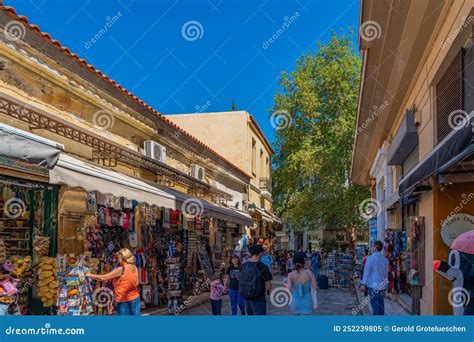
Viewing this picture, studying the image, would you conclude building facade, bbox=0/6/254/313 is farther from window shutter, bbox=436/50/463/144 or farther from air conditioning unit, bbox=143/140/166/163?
window shutter, bbox=436/50/463/144

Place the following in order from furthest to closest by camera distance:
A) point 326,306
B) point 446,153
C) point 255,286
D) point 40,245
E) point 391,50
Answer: point 326,306 → point 391,50 → point 40,245 → point 255,286 → point 446,153

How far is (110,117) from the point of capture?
38.2 feet

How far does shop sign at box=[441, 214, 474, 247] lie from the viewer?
804 cm

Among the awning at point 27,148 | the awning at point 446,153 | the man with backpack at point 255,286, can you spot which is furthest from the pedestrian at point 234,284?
the awning at point 27,148

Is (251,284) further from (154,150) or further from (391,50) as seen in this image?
(154,150)

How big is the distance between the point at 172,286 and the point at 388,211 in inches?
340

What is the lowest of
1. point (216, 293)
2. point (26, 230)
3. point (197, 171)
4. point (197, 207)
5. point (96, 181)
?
point (216, 293)

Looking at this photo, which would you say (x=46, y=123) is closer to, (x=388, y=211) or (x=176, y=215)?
(x=176, y=215)

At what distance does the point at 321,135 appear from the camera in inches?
1240

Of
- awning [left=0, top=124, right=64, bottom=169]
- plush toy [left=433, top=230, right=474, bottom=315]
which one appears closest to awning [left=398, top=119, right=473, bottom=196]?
plush toy [left=433, top=230, right=474, bottom=315]

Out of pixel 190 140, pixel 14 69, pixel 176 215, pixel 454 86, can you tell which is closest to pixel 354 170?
pixel 190 140

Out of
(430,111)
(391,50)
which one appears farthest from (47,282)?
(391,50)

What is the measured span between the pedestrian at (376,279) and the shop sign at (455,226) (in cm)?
147

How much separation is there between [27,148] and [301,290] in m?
4.22
